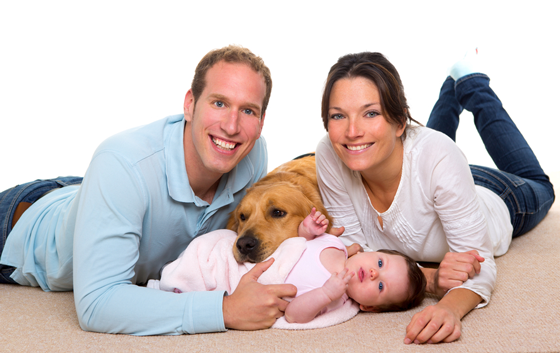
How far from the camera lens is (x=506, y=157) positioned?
342 cm

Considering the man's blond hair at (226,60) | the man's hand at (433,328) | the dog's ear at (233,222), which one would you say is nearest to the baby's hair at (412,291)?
the man's hand at (433,328)

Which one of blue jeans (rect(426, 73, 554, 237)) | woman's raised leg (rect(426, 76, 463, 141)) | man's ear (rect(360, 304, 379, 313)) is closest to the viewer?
man's ear (rect(360, 304, 379, 313))

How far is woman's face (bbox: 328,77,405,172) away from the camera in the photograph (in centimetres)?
218

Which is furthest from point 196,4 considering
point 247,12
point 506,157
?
point 506,157

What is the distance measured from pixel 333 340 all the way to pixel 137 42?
5042 millimetres

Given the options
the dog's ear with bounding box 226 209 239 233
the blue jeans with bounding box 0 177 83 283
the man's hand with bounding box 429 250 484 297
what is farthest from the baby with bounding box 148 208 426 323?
the blue jeans with bounding box 0 177 83 283

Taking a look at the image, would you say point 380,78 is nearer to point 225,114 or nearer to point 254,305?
point 225,114

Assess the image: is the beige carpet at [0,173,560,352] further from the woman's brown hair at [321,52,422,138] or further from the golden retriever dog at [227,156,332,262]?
the woman's brown hair at [321,52,422,138]

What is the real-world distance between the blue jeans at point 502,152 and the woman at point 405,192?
338mm

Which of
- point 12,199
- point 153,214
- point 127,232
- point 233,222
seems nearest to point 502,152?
point 233,222

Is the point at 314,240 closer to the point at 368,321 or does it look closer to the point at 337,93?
the point at 368,321

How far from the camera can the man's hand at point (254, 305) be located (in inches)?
72.5

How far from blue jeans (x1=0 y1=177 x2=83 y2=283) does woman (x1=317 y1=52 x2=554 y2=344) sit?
1.69 m

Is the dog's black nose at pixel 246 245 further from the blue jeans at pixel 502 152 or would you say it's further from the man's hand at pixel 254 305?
the blue jeans at pixel 502 152
